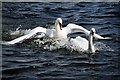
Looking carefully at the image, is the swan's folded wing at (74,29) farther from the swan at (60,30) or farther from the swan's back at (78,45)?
the swan's back at (78,45)

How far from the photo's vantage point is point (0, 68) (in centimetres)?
830

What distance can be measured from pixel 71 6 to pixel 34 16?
1353 millimetres

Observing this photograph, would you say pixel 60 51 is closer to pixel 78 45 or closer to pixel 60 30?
pixel 78 45

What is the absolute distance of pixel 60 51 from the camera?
9.21 meters

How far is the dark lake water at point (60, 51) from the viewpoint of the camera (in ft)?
26.6

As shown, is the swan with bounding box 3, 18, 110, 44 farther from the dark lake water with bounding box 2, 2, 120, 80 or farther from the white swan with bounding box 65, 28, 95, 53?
the white swan with bounding box 65, 28, 95, 53

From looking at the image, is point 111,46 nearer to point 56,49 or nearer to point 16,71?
point 56,49

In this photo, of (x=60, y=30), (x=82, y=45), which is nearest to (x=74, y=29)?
(x=60, y=30)

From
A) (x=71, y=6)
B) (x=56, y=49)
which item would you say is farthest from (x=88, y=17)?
(x=56, y=49)

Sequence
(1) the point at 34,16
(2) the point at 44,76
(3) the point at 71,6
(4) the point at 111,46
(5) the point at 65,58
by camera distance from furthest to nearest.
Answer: (3) the point at 71,6
(1) the point at 34,16
(4) the point at 111,46
(5) the point at 65,58
(2) the point at 44,76

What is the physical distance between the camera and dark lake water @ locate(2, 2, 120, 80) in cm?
811

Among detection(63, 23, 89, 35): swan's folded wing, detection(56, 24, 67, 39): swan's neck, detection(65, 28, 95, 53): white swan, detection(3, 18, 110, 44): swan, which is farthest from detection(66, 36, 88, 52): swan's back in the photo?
detection(56, 24, 67, 39): swan's neck

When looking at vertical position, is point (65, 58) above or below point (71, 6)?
below

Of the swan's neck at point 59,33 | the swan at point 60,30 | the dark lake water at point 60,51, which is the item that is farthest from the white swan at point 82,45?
the swan's neck at point 59,33
